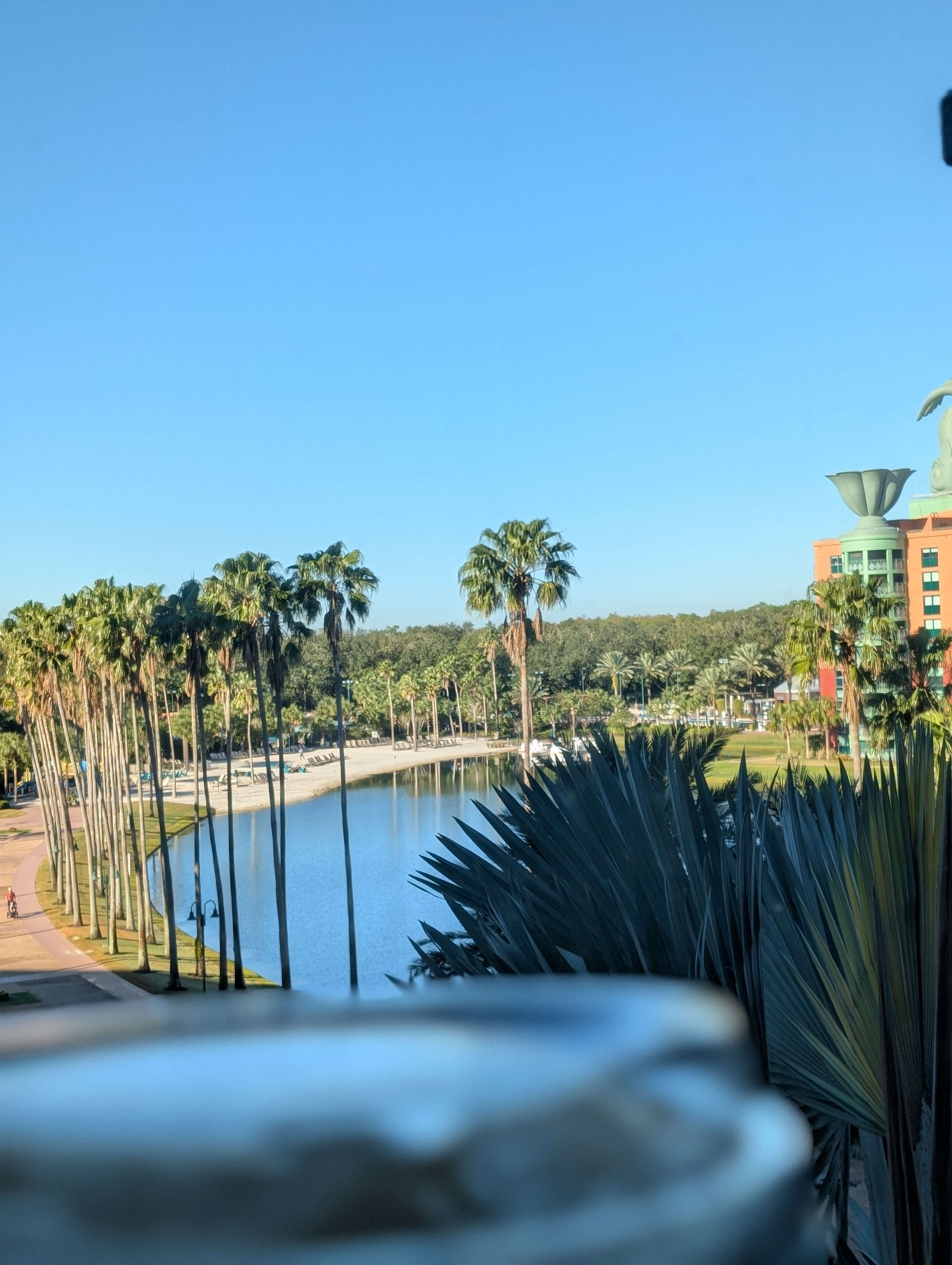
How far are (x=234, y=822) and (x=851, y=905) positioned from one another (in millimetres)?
63699

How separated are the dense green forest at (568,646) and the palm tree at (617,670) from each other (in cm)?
281

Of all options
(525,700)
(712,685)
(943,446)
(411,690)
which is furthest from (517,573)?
(411,690)

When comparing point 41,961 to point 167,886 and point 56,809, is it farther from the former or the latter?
point 56,809

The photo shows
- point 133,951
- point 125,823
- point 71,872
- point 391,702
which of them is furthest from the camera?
point 391,702

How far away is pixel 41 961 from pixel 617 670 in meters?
82.0

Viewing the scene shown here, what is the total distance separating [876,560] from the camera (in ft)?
196

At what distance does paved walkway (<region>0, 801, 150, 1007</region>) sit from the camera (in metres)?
24.6

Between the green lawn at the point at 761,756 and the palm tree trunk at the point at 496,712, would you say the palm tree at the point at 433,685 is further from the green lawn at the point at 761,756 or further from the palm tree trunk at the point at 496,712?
the green lawn at the point at 761,756

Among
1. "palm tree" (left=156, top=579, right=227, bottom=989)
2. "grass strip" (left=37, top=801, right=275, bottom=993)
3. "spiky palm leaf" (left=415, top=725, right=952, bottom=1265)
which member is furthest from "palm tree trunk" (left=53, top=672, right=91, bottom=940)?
"spiky palm leaf" (left=415, top=725, right=952, bottom=1265)

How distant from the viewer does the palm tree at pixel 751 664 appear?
310 ft

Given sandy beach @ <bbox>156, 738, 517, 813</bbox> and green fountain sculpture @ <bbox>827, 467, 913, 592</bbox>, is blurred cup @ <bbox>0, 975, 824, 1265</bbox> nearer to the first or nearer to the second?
green fountain sculpture @ <bbox>827, 467, 913, 592</bbox>

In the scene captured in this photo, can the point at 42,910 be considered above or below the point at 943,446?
below

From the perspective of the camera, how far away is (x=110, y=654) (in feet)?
109

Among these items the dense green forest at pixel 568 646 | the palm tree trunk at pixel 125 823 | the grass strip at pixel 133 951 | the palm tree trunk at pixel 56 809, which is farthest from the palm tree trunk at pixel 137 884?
the dense green forest at pixel 568 646
